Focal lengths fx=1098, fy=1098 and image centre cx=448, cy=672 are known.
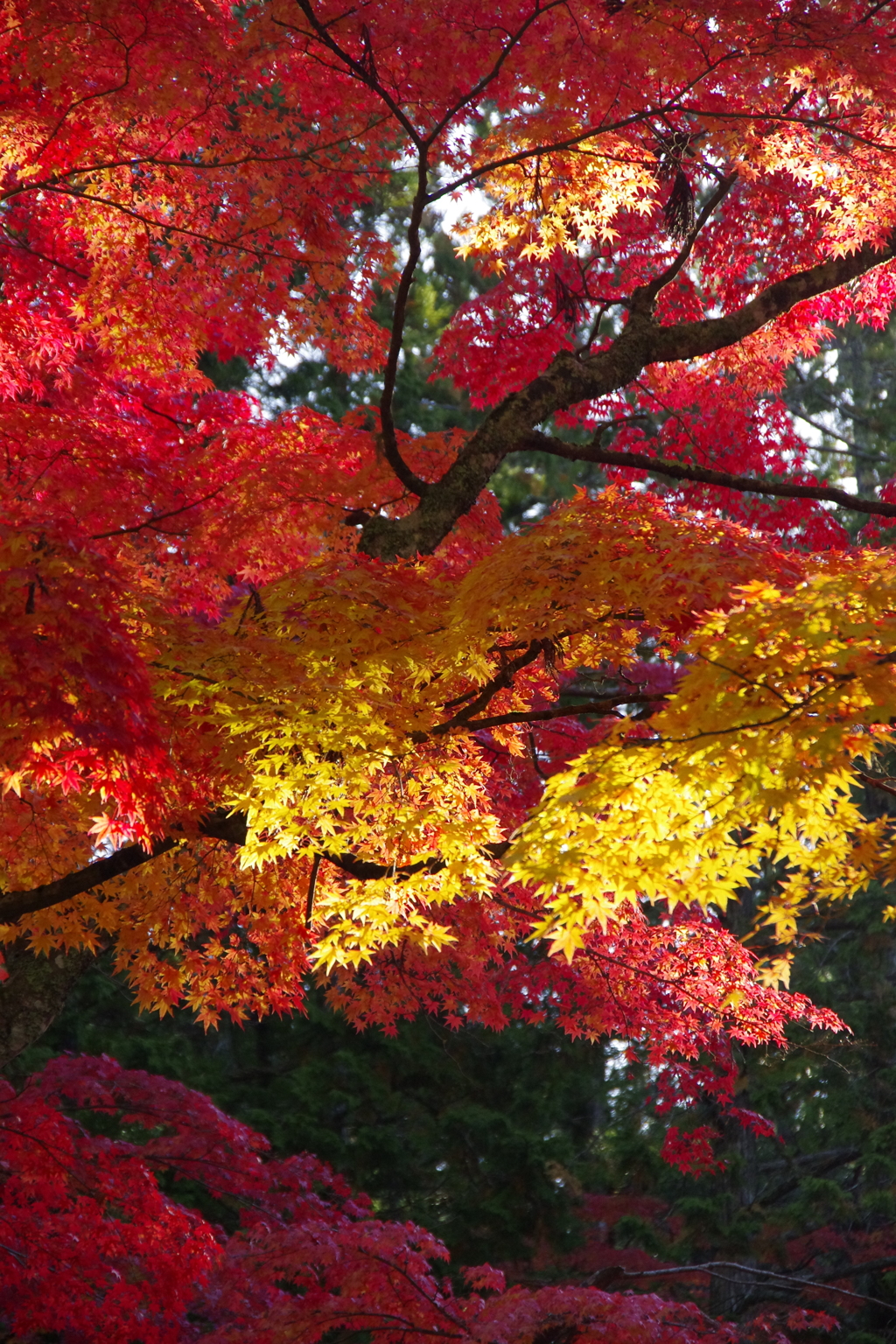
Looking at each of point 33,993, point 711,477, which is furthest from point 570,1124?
point 711,477

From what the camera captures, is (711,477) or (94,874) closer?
(94,874)

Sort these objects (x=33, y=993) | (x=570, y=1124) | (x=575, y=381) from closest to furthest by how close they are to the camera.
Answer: (x=33, y=993)
(x=575, y=381)
(x=570, y=1124)

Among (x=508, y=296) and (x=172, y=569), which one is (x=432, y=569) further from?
(x=508, y=296)

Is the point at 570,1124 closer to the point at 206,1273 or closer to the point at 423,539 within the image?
the point at 206,1273

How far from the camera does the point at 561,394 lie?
6016 mm

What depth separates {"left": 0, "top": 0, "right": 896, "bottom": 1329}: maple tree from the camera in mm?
3359

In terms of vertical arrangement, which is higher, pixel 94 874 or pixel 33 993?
pixel 94 874

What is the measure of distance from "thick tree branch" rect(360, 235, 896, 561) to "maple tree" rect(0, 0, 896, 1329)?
0.09 ft

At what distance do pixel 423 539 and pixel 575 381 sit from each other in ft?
4.35

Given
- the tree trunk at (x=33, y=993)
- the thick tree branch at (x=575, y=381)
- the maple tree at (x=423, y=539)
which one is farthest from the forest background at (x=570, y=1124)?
the tree trunk at (x=33, y=993)

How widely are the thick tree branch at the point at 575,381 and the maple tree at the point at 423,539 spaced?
0.09ft

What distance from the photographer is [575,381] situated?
238 inches

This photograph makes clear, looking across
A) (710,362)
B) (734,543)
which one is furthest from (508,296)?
(734,543)

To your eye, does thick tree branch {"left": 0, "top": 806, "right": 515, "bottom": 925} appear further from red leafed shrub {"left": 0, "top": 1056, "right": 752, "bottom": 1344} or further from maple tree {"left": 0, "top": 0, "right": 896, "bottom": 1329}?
red leafed shrub {"left": 0, "top": 1056, "right": 752, "bottom": 1344}
